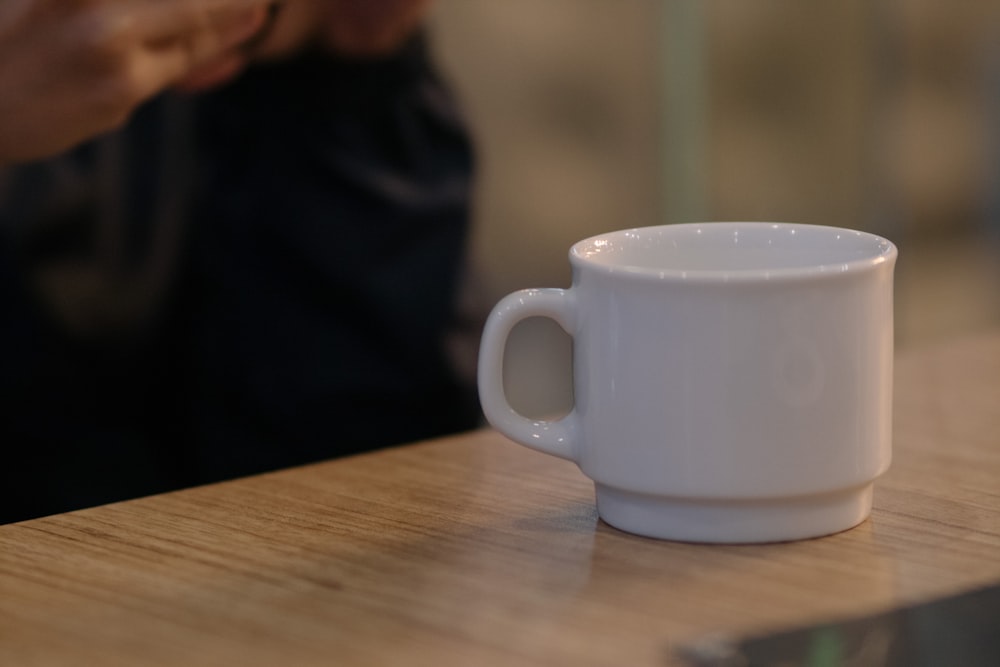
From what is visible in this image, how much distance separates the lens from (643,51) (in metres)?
1.68

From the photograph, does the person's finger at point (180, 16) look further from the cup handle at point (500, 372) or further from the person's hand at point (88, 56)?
the cup handle at point (500, 372)

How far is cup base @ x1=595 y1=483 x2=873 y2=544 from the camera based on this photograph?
16.7 inches

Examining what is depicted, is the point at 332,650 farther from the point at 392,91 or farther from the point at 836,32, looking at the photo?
the point at 836,32

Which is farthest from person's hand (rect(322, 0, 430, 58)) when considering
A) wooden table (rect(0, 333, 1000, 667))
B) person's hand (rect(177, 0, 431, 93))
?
wooden table (rect(0, 333, 1000, 667))

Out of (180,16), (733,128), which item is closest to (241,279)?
(180,16)

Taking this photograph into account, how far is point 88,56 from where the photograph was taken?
23.5 inches

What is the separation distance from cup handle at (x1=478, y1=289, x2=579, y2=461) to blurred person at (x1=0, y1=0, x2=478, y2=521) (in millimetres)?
410

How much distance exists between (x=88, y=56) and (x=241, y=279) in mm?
296

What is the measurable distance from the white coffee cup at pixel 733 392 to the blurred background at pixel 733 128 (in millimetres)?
943

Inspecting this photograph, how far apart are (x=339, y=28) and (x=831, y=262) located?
1.50 ft

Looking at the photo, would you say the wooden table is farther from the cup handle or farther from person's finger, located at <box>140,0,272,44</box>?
person's finger, located at <box>140,0,272,44</box>

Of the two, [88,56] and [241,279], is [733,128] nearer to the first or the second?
[241,279]

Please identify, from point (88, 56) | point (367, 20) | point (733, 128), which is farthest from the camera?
point (733, 128)

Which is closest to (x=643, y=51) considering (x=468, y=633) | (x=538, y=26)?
(x=538, y=26)
